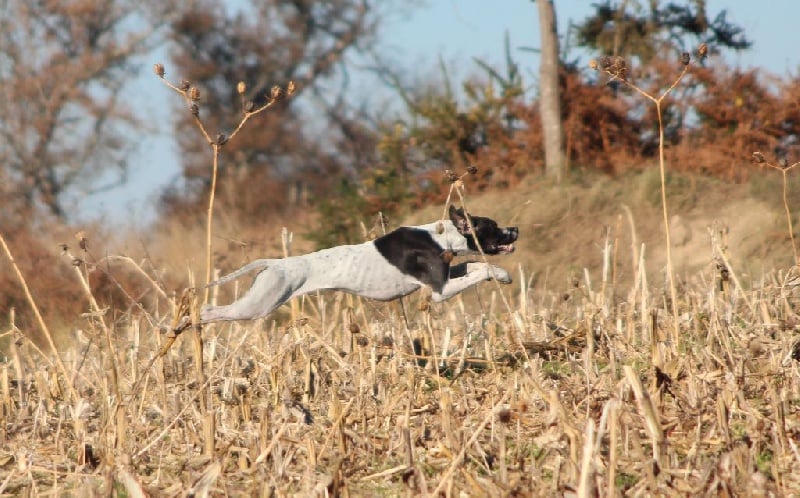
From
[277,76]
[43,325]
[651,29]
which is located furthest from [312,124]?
[43,325]

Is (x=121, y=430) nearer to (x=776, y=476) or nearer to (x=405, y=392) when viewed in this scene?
(x=405, y=392)

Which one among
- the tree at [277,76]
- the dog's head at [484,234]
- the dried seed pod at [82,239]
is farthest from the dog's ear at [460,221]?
the tree at [277,76]

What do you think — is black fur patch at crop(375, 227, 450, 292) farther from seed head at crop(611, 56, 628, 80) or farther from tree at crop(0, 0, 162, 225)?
tree at crop(0, 0, 162, 225)

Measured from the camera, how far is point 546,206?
50.7 feet

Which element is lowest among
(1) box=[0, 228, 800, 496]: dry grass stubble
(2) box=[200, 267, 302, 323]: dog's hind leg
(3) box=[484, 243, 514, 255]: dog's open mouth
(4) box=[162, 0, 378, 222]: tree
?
(1) box=[0, 228, 800, 496]: dry grass stubble

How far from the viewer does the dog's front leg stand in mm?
5039

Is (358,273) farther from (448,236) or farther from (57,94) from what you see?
(57,94)

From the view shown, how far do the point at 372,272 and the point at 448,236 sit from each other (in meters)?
0.44

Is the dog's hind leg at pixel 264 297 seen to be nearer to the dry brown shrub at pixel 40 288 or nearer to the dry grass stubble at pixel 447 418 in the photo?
the dry grass stubble at pixel 447 418

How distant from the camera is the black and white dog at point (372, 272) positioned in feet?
16.0

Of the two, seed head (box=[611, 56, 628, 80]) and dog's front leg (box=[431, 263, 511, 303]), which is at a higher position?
seed head (box=[611, 56, 628, 80])

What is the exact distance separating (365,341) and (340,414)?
1.02 m

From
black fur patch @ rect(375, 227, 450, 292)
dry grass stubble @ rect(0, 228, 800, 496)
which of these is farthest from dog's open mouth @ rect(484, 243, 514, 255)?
dry grass stubble @ rect(0, 228, 800, 496)

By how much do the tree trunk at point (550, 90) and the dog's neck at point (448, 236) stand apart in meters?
11.3
